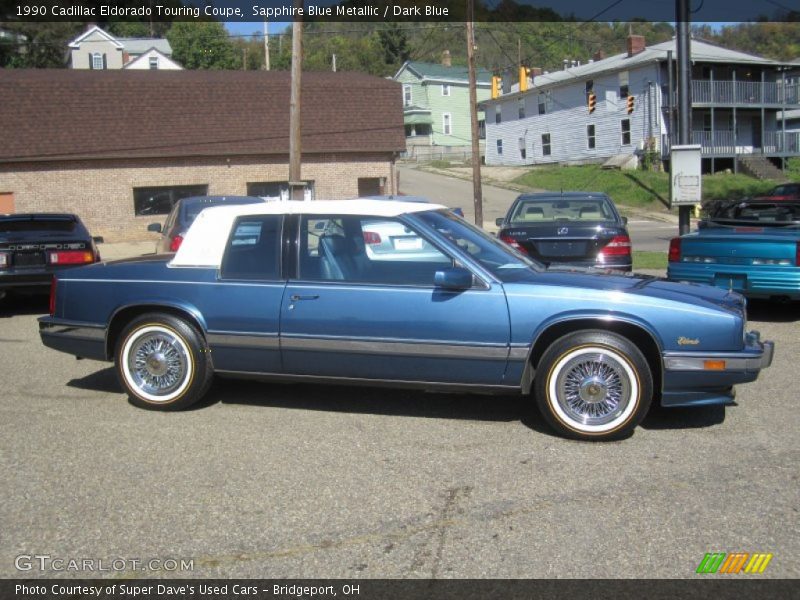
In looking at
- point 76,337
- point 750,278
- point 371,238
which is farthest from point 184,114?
point 371,238

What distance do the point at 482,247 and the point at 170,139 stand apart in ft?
80.7

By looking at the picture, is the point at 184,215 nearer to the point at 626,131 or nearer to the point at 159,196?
the point at 159,196

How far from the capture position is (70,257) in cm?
1165

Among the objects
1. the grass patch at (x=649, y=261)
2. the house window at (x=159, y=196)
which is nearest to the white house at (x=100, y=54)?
the house window at (x=159, y=196)

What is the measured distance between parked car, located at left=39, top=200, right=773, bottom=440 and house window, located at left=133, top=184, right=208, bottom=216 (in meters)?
23.3

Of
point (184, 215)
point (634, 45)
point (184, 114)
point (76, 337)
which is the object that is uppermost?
point (634, 45)

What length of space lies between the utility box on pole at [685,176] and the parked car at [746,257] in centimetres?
450

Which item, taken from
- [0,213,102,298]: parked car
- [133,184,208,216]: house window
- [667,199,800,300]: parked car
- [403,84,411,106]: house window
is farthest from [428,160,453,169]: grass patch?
[667,199,800,300]: parked car

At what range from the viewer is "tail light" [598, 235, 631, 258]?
34.4 ft

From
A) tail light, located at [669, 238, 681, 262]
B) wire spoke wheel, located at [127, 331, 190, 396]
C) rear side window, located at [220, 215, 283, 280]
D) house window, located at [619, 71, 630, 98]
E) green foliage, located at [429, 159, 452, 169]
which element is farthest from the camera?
green foliage, located at [429, 159, 452, 169]

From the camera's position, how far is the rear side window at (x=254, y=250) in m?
6.32

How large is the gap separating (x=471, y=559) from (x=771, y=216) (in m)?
8.86

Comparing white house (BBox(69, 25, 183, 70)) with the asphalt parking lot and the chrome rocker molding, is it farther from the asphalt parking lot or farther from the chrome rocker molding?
the asphalt parking lot

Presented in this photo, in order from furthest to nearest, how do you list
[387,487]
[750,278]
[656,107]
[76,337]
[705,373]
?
[656,107] → [750,278] → [76,337] → [705,373] → [387,487]
